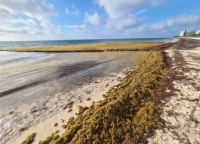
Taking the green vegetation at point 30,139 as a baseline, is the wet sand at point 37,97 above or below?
below

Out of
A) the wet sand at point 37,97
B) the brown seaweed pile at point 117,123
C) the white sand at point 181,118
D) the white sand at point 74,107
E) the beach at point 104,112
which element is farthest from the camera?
the wet sand at point 37,97

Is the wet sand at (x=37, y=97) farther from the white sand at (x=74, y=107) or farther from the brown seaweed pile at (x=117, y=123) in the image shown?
the brown seaweed pile at (x=117, y=123)

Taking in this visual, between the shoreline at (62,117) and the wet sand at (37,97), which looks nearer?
the shoreline at (62,117)

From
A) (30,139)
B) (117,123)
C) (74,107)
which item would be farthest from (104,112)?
(30,139)

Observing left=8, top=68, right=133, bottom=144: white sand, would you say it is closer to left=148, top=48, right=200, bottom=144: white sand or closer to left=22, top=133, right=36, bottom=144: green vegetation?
left=22, top=133, right=36, bottom=144: green vegetation

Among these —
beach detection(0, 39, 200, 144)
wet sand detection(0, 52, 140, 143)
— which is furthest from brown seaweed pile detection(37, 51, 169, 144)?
wet sand detection(0, 52, 140, 143)

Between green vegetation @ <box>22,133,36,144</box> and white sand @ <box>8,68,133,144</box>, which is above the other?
green vegetation @ <box>22,133,36,144</box>

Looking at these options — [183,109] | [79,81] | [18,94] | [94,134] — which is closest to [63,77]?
[79,81]

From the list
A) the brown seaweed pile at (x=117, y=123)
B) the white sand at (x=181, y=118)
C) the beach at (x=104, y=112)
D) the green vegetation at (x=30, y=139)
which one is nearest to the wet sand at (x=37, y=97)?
the beach at (x=104, y=112)

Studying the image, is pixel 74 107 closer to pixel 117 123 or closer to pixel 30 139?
pixel 30 139

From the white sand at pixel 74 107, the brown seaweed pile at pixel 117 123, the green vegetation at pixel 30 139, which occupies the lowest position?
the white sand at pixel 74 107
